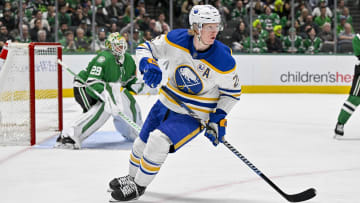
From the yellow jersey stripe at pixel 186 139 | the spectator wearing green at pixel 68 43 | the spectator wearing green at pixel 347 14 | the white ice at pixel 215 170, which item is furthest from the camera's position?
the spectator wearing green at pixel 347 14

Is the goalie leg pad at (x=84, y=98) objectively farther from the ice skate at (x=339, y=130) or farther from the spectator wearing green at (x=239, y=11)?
the spectator wearing green at (x=239, y=11)

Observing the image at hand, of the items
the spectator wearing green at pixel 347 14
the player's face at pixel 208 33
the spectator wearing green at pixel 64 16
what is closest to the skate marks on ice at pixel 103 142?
the player's face at pixel 208 33

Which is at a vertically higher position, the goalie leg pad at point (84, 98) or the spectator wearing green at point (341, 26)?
the spectator wearing green at point (341, 26)

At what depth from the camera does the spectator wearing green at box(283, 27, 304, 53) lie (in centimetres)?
1049

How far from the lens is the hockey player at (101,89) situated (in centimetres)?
496

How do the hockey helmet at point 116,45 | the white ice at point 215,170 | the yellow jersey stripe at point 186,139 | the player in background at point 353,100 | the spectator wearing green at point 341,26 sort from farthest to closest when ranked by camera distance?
the spectator wearing green at point 341,26, the player in background at point 353,100, the hockey helmet at point 116,45, the white ice at point 215,170, the yellow jersey stripe at point 186,139

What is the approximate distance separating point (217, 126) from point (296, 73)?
7436 millimetres

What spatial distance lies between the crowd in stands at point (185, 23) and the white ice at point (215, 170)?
4008 millimetres

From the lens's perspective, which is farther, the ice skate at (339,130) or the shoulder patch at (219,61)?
the ice skate at (339,130)

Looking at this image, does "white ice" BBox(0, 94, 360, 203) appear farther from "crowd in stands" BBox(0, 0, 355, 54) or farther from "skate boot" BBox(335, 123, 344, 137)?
"crowd in stands" BBox(0, 0, 355, 54)

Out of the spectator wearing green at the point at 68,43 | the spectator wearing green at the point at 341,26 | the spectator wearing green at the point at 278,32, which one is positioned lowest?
the spectator wearing green at the point at 68,43

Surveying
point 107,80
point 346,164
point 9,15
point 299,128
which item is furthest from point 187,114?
point 9,15

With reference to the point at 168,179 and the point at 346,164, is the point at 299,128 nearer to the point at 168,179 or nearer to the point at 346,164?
the point at 346,164

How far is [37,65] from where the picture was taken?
5801mm
